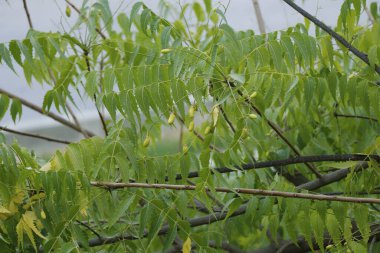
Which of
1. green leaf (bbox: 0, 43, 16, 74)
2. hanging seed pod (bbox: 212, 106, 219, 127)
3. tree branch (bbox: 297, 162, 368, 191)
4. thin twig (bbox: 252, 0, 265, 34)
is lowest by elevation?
tree branch (bbox: 297, 162, 368, 191)

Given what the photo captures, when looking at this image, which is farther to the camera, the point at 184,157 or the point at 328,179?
the point at 328,179

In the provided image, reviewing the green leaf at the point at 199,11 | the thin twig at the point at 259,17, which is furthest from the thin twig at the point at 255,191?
the thin twig at the point at 259,17

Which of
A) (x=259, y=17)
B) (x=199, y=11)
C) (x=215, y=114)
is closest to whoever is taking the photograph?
(x=215, y=114)

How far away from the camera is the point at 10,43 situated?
2.36 m

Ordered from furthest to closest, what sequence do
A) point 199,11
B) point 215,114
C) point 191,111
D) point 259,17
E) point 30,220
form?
1. point 259,17
2. point 199,11
3. point 30,220
4. point 191,111
5. point 215,114

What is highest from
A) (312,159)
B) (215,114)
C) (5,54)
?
(5,54)

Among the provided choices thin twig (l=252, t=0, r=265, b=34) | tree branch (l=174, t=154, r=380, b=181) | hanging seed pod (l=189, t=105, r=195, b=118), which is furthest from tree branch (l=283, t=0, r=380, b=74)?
thin twig (l=252, t=0, r=265, b=34)

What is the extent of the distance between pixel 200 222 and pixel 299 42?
807 mm

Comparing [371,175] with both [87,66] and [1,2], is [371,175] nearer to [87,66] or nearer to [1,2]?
[87,66]

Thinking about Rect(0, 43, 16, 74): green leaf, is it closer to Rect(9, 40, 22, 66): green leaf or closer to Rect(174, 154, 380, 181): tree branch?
Rect(9, 40, 22, 66): green leaf

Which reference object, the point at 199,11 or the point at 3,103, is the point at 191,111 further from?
the point at 199,11

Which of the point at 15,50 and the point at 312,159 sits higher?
the point at 15,50

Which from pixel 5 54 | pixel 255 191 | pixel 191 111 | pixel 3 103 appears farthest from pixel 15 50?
pixel 255 191

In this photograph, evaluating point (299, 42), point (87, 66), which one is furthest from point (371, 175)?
point (87, 66)
